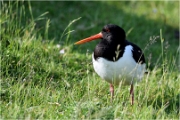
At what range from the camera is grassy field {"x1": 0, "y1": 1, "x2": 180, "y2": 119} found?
154 inches

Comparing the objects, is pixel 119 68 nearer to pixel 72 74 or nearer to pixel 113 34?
pixel 113 34

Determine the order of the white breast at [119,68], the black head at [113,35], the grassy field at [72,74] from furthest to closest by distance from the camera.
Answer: the black head at [113,35] < the white breast at [119,68] < the grassy field at [72,74]

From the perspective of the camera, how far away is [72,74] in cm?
511

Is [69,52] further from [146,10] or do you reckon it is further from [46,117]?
[146,10]

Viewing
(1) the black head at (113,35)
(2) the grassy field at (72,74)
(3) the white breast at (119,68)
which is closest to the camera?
(2) the grassy field at (72,74)

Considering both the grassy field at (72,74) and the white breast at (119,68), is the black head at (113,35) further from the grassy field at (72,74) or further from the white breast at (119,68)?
the grassy field at (72,74)

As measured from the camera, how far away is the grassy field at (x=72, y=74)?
12.8 feet

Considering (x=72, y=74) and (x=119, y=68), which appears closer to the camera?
(x=119, y=68)

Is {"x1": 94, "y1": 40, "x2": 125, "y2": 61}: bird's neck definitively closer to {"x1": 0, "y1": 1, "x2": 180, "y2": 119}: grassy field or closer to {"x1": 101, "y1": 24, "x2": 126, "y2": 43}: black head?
{"x1": 101, "y1": 24, "x2": 126, "y2": 43}: black head

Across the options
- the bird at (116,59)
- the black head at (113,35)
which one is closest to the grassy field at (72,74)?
the bird at (116,59)

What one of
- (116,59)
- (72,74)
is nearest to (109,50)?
(116,59)

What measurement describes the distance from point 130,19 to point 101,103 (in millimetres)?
3826

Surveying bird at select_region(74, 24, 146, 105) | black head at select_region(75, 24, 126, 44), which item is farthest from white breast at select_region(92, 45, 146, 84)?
black head at select_region(75, 24, 126, 44)

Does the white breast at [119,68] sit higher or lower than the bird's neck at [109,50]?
lower
